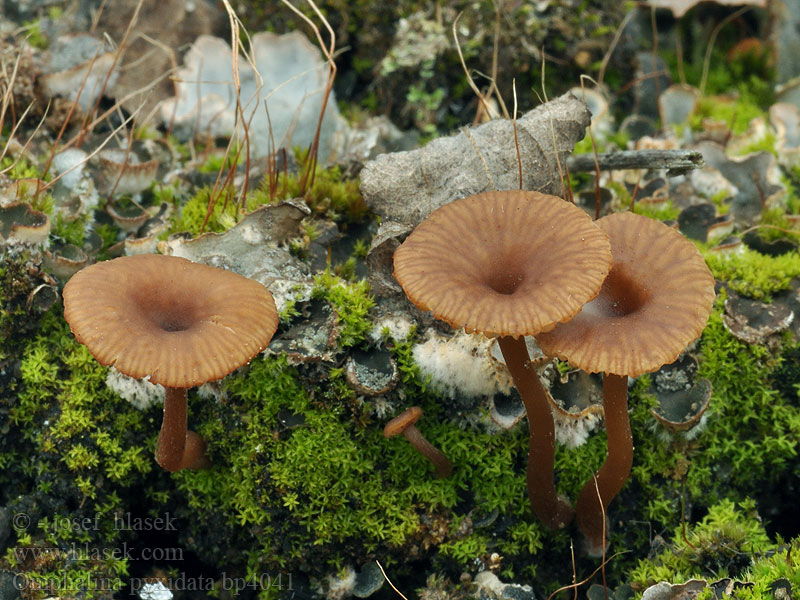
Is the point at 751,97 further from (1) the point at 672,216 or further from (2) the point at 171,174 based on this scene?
(2) the point at 171,174

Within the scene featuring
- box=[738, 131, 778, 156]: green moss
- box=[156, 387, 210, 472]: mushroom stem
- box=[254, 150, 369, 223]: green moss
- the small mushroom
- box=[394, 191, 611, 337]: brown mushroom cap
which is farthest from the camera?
box=[738, 131, 778, 156]: green moss

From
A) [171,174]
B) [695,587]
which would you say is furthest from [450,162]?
[695,587]

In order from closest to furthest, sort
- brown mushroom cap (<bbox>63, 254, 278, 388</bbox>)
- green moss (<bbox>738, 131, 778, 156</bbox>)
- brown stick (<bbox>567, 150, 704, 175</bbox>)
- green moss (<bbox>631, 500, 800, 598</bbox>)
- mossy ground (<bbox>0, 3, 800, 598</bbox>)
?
brown mushroom cap (<bbox>63, 254, 278, 388</bbox>), green moss (<bbox>631, 500, 800, 598</bbox>), mossy ground (<bbox>0, 3, 800, 598</bbox>), brown stick (<bbox>567, 150, 704, 175</bbox>), green moss (<bbox>738, 131, 778, 156</bbox>)

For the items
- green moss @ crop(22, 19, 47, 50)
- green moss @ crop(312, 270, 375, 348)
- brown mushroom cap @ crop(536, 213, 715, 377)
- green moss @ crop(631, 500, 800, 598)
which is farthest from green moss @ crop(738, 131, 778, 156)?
green moss @ crop(22, 19, 47, 50)

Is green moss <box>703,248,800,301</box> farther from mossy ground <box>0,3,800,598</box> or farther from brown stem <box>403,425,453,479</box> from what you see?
brown stem <box>403,425,453,479</box>

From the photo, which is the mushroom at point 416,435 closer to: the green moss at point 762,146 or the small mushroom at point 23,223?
the small mushroom at point 23,223

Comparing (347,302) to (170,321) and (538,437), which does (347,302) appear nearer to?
(170,321)
